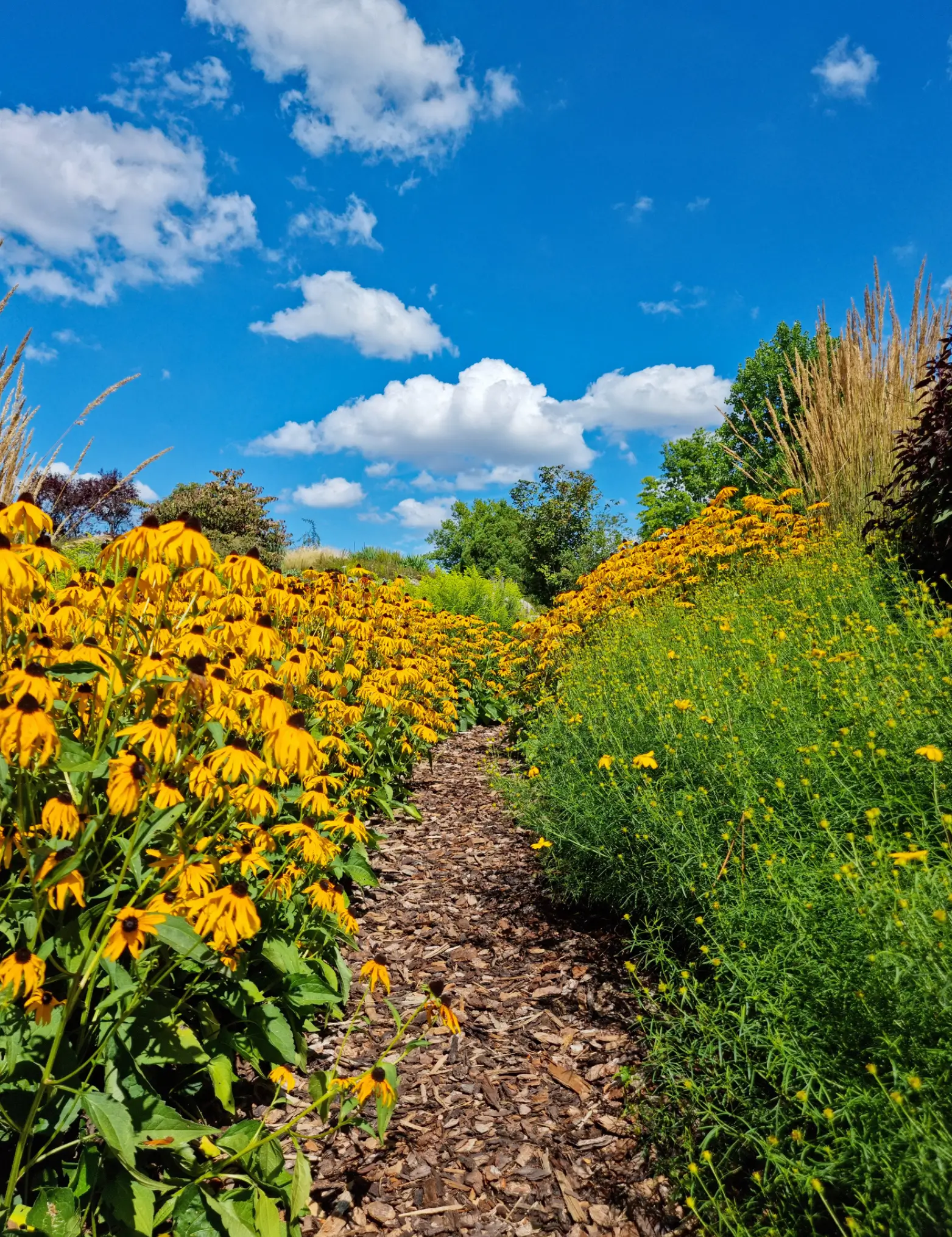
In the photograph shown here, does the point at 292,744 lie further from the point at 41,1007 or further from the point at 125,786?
the point at 41,1007

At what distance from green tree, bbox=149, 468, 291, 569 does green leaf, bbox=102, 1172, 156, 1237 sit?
1441 cm

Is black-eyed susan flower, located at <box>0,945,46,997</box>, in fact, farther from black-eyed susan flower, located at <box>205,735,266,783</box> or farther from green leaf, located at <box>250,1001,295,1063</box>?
green leaf, located at <box>250,1001,295,1063</box>

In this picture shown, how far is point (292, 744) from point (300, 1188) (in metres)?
1.12

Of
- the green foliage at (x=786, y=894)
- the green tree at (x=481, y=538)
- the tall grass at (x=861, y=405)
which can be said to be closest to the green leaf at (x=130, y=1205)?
the green foliage at (x=786, y=894)

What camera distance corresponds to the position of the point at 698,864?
8.75ft

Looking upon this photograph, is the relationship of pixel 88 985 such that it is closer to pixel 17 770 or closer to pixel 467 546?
pixel 17 770

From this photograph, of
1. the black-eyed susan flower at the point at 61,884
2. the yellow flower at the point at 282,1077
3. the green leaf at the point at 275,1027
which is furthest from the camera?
the green leaf at the point at 275,1027

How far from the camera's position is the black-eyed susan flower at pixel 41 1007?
1488 mm

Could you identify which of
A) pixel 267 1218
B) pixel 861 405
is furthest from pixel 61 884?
pixel 861 405

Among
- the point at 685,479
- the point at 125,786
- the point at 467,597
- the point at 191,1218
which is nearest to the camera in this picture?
the point at 125,786

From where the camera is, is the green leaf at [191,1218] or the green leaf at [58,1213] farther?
the green leaf at [191,1218]

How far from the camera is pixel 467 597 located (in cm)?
1103

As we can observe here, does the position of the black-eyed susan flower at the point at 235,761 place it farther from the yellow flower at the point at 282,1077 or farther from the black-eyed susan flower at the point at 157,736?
the yellow flower at the point at 282,1077

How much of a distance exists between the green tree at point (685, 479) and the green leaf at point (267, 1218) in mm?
26144
